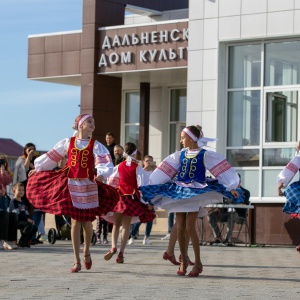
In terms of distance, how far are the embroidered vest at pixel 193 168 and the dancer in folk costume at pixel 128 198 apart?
8.09 feet

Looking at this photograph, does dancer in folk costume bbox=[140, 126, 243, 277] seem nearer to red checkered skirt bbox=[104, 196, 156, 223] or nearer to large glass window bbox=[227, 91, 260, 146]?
red checkered skirt bbox=[104, 196, 156, 223]

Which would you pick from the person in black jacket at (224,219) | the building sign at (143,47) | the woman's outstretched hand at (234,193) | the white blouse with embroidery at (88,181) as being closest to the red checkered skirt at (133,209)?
the white blouse with embroidery at (88,181)

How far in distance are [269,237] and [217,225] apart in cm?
104

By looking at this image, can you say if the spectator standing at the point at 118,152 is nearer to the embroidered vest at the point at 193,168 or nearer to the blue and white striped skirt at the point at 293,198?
the blue and white striped skirt at the point at 293,198

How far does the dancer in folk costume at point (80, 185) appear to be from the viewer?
13.6 metres

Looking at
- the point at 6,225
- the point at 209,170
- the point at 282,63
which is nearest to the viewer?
the point at 209,170

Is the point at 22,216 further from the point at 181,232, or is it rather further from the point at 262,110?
the point at 181,232

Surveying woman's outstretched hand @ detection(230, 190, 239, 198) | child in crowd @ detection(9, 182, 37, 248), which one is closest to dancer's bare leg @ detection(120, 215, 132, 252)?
woman's outstretched hand @ detection(230, 190, 239, 198)

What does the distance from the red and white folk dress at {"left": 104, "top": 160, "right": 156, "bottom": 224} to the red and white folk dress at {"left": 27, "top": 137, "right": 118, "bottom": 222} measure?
199 centimetres

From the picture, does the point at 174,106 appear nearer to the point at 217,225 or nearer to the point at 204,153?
the point at 217,225

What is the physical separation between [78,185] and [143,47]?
599 inches

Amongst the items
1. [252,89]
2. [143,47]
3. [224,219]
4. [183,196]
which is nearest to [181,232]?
[183,196]

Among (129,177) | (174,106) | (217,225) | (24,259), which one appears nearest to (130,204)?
(129,177)

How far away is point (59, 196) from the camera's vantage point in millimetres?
13805
